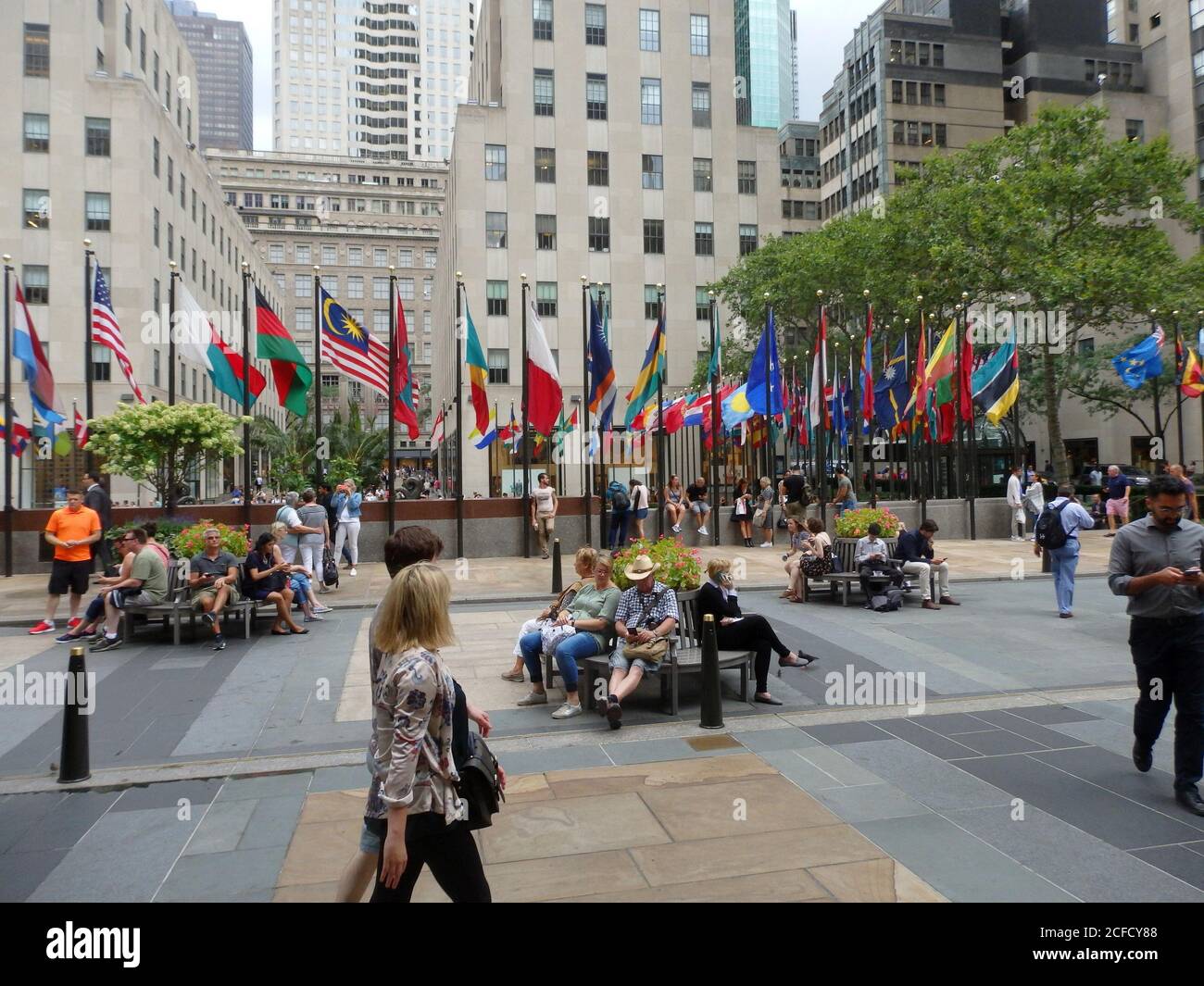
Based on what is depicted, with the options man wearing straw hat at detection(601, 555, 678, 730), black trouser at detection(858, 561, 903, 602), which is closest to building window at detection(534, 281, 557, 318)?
black trouser at detection(858, 561, 903, 602)

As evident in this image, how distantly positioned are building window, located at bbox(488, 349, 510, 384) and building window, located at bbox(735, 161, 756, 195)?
17.8 metres

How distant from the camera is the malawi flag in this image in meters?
17.0

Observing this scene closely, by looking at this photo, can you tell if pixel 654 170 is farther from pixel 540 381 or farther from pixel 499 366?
pixel 540 381

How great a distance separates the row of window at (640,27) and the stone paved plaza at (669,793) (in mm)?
49229

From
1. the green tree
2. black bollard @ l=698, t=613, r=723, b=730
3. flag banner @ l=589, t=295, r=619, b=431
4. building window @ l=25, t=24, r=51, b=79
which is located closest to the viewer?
black bollard @ l=698, t=613, r=723, b=730

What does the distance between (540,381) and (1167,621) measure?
589 inches

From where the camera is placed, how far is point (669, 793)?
5758 millimetres

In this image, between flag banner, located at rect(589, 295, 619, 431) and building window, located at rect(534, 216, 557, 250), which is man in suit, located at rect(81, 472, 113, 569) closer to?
flag banner, located at rect(589, 295, 619, 431)

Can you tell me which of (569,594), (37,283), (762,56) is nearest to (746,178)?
(37,283)

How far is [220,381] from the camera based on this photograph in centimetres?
1808

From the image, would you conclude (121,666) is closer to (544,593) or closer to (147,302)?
(544,593)

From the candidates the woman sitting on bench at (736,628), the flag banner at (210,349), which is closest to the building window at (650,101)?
the flag banner at (210,349)

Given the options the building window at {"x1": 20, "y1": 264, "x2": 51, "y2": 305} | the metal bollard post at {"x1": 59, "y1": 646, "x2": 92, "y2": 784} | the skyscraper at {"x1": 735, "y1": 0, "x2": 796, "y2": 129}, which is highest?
the skyscraper at {"x1": 735, "y1": 0, "x2": 796, "y2": 129}

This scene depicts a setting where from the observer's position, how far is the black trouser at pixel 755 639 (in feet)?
27.2
